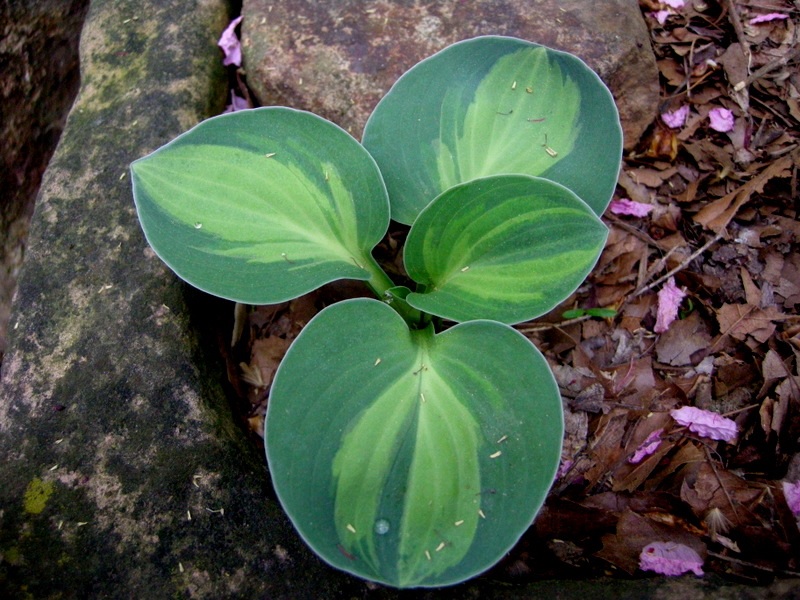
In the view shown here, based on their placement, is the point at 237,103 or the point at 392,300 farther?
the point at 237,103

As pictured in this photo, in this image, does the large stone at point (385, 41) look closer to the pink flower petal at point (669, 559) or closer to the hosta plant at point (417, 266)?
the hosta plant at point (417, 266)

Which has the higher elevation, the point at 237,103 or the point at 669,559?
the point at 237,103

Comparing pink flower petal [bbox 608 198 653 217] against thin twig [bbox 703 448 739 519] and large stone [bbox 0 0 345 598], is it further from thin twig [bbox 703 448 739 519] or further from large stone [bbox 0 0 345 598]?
large stone [bbox 0 0 345 598]

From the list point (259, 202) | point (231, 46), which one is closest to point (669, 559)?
point (259, 202)

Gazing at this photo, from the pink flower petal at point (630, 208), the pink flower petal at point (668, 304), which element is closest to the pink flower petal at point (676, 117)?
the pink flower petal at point (630, 208)

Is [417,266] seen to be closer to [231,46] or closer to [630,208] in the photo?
[630,208]

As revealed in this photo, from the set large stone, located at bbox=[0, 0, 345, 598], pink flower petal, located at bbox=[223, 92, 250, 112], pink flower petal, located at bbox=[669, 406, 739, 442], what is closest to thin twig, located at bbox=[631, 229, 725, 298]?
pink flower petal, located at bbox=[669, 406, 739, 442]
